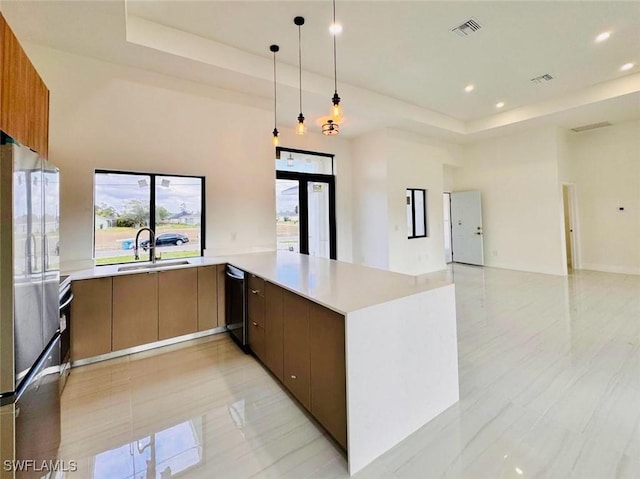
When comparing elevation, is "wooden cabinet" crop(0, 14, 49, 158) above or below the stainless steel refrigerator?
above

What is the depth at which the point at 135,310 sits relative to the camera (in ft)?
9.71

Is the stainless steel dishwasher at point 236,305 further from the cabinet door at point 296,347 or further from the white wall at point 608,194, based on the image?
the white wall at point 608,194

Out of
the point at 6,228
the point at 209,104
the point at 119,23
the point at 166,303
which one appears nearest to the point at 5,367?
the point at 6,228

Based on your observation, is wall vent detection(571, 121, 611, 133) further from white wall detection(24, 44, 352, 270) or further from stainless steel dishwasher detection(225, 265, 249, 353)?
stainless steel dishwasher detection(225, 265, 249, 353)

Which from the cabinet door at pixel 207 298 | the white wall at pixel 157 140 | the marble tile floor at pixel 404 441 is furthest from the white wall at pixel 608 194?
the cabinet door at pixel 207 298

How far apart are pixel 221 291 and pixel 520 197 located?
716 cm

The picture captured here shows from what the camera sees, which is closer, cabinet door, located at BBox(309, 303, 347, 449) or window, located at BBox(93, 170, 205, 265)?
cabinet door, located at BBox(309, 303, 347, 449)

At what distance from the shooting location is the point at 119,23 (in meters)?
2.81

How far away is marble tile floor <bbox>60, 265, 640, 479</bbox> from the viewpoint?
160 centimetres

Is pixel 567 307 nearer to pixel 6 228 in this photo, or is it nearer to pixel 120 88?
pixel 6 228

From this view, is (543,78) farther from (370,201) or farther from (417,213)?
(370,201)

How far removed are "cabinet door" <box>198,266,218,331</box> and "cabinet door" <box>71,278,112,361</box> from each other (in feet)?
2.79

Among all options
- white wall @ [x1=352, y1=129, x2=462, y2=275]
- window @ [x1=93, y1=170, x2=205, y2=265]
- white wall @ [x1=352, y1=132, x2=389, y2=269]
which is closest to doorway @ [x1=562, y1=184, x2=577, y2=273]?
white wall @ [x1=352, y1=129, x2=462, y2=275]

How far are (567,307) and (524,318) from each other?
100cm
